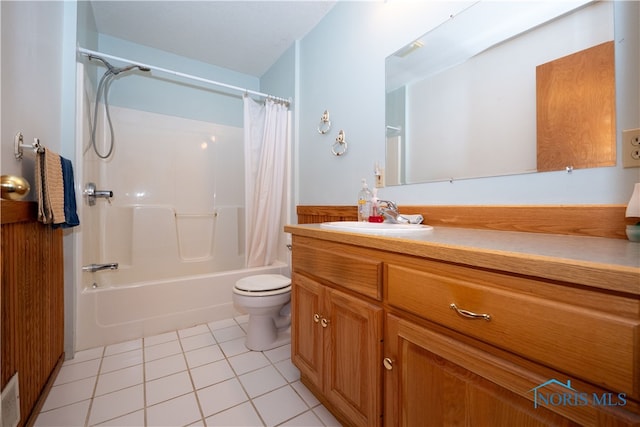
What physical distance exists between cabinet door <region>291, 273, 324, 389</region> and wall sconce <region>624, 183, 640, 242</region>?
36.4 inches

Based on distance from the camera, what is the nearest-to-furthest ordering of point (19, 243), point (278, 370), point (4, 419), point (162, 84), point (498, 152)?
1. point (4, 419)
2. point (19, 243)
3. point (498, 152)
4. point (278, 370)
5. point (162, 84)

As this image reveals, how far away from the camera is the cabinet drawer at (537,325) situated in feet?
1.31

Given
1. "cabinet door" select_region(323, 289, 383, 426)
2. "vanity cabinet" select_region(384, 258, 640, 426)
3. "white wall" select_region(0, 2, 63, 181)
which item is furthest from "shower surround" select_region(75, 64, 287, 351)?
"vanity cabinet" select_region(384, 258, 640, 426)

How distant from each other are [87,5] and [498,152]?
8.75 ft

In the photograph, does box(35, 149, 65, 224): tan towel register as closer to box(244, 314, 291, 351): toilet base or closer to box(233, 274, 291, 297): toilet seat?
box(233, 274, 291, 297): toilet seat

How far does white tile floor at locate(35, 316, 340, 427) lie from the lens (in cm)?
107

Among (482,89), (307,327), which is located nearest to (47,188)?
(307,327)

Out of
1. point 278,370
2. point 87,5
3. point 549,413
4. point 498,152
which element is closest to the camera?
point 549,413

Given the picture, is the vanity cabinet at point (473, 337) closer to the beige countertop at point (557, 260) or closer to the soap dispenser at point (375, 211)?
the beige countertop at point (557, 260)

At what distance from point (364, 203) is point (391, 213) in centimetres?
23

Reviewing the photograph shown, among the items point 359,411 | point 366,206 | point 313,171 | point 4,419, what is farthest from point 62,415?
point 313,171

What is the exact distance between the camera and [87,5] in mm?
1759

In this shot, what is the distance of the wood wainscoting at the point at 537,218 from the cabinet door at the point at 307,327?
0.63 m

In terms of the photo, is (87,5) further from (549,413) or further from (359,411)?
(549,413)
